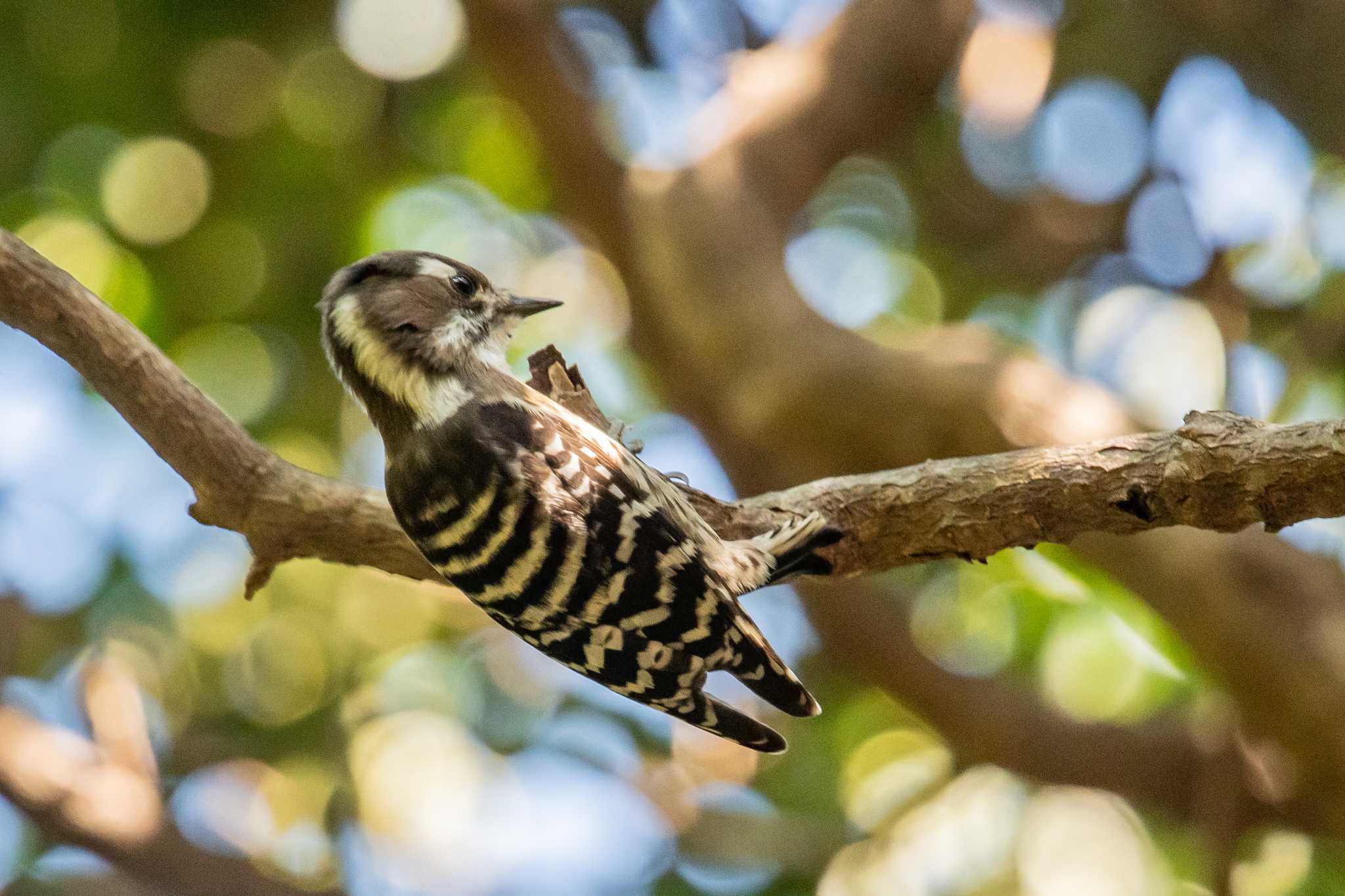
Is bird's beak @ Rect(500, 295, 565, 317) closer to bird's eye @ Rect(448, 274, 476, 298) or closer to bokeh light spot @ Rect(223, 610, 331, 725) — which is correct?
bird's eye @ Rect(448, 274, 476, 298)

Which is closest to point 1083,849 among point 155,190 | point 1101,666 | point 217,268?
point 1101,666

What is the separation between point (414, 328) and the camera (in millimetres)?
3986

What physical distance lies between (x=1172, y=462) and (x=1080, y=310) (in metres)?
4.47

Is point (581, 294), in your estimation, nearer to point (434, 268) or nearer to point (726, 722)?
point (434, 268)

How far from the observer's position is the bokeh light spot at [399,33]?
755 centimetres

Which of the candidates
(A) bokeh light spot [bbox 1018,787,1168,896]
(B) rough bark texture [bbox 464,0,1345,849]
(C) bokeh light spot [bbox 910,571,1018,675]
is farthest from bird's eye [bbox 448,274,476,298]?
(A) bokeh light spot [bbox 1018,787,1168,896]

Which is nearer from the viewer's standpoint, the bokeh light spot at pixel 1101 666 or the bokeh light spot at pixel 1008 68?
the bokeh light spot at pixel 1101 666

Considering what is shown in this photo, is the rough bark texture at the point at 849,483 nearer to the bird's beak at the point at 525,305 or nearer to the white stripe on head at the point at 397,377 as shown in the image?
the bird's beak at the point at 525,305

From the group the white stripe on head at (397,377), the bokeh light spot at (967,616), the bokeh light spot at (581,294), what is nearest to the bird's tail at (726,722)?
the white stripe on head at (397,377)

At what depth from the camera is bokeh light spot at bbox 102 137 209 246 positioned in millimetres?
7004

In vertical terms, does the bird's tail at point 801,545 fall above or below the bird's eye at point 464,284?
below

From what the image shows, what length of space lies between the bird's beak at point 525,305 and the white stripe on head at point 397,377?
→ 485 millimetres

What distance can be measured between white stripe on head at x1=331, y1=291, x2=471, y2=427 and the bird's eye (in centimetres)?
32

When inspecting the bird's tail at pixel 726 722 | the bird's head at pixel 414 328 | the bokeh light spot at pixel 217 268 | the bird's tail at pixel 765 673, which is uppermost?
the bokeh light spot at pixel 217 268
